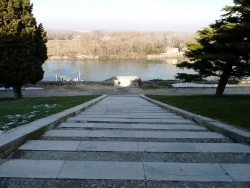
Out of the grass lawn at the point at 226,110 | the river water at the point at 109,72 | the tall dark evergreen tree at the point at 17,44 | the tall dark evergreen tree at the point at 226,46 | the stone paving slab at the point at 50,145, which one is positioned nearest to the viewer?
the stone paving slab at the point at 50,145

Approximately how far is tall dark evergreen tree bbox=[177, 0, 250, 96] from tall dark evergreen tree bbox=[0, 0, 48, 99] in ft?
34.1

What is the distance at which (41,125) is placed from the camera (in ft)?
17.0

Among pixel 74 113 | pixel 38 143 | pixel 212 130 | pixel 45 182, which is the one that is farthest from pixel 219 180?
pixel 74 113

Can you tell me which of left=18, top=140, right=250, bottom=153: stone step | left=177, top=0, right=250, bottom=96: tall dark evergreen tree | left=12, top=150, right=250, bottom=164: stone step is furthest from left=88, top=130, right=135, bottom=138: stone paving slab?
left=177, top=0, right=250, bottom=96: tall dark evergreen tree

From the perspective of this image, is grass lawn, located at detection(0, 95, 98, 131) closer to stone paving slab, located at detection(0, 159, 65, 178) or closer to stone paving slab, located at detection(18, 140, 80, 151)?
stone paving slab, located at detection(18, 140, 80, 151)

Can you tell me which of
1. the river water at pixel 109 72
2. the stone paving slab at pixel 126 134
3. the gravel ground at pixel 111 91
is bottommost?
the river water at pixel 109 72

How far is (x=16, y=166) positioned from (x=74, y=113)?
5.30m

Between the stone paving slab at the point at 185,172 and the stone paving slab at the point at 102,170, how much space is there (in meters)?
0.13

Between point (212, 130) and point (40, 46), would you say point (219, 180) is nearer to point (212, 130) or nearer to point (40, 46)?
point (212, 130)

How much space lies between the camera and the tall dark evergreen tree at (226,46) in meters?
14.3

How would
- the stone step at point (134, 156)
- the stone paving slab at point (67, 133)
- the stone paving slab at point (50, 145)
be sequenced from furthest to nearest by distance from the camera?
the stone paving slab at point (67, 133) < the stone paving slab at point (50, 145) < the stone step at point (134, 156)

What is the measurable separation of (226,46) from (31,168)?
1389cm

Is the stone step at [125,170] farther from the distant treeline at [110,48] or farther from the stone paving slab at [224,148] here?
the distant treeline at [110,48]

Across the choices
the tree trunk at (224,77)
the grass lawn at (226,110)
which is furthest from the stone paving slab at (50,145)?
the tree trunk at (224,77)
